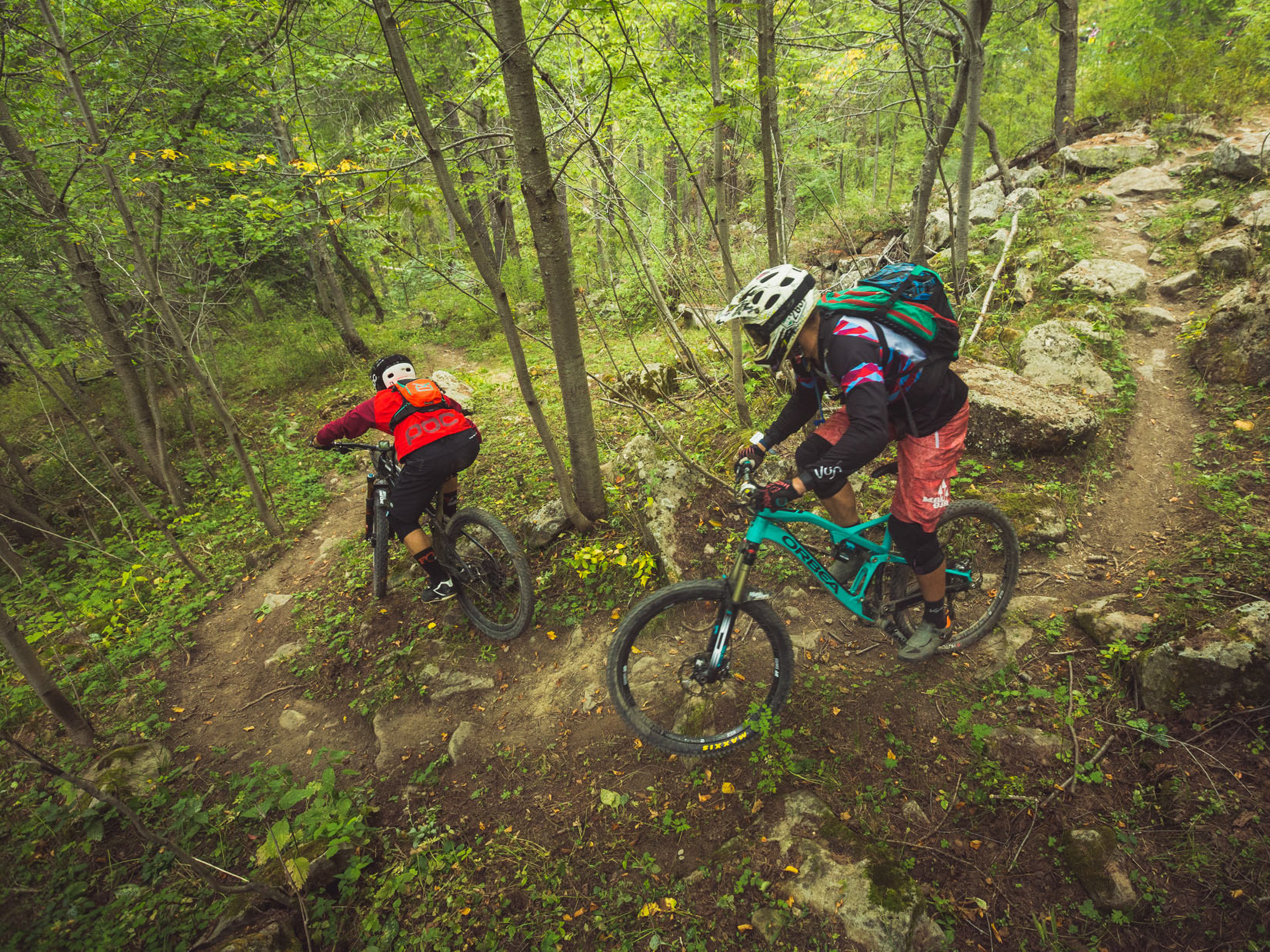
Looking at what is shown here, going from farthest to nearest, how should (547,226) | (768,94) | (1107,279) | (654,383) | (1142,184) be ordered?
(1142,184) < (1107,279) < (654,383) < (768,94) < (547,226)

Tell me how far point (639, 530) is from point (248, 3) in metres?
8.38

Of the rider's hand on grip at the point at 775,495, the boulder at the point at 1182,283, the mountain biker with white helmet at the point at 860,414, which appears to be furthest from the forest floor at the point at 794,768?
the boulder at the point at 1182,283

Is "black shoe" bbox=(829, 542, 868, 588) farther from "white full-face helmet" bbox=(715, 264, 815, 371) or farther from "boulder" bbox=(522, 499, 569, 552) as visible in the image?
"boulder" bbox=(522, 499, 569, 552)

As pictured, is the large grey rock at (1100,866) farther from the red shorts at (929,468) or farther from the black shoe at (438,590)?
the black shoe at (438,590)

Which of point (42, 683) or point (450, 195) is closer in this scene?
point (450, 195)

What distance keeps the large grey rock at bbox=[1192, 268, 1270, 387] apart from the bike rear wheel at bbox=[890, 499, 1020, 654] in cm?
401

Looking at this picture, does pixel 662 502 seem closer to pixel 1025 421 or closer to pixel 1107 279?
pixel 1025 421

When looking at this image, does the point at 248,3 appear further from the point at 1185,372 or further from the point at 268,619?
the point at 1185,372

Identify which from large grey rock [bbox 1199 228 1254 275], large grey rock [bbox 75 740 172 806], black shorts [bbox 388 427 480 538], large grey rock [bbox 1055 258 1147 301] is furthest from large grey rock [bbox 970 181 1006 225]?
large grey rock [bbox 75 740 172 806]

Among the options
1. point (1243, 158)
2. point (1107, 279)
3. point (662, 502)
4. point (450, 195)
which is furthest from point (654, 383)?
point (1243, 158)

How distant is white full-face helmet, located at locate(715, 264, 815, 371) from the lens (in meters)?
2.97

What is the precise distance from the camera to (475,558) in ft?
16.5

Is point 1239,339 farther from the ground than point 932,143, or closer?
closer

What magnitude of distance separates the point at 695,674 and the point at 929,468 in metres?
2.06
